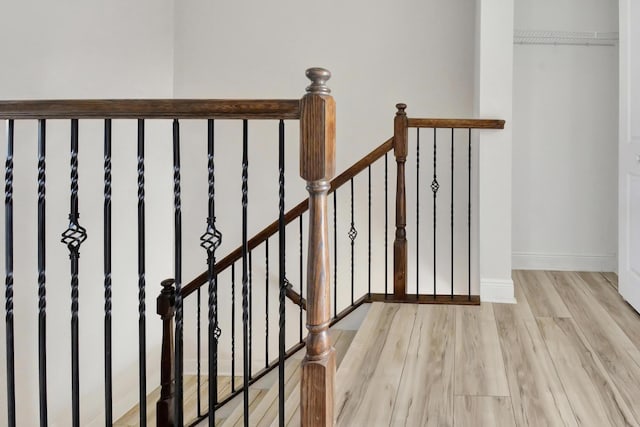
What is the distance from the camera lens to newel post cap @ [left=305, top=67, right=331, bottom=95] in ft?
4.51

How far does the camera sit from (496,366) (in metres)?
2.29

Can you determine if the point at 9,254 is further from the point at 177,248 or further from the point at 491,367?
the point at 491,367

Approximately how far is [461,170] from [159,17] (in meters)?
2.69

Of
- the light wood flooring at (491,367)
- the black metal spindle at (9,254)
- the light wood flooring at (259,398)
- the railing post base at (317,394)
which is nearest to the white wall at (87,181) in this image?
the light wood flooring at (259,398)

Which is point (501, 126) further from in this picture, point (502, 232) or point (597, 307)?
point (597, 307)

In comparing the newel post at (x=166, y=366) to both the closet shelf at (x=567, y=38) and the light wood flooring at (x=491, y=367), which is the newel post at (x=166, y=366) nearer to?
the light wood flooring at (x=491, y=367)

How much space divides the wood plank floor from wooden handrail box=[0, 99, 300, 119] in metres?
1.05

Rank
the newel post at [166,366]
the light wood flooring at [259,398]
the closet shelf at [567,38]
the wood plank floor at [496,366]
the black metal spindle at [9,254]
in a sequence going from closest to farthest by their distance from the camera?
the black metal spindle at [9,254] < the wood plank floor at [496,366] < the light wood flooring at [259,398] < the newel post at [166,366] < the closet shelf at [567,38]

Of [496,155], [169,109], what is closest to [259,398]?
[496,155]

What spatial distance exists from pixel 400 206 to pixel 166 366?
161 centimetres

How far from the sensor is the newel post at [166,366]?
3135 millimetres

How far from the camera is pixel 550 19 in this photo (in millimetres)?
4211

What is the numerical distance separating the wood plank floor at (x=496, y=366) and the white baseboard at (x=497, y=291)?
0.09 m

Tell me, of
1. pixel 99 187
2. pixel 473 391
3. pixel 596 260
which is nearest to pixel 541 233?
pixel 596 260
